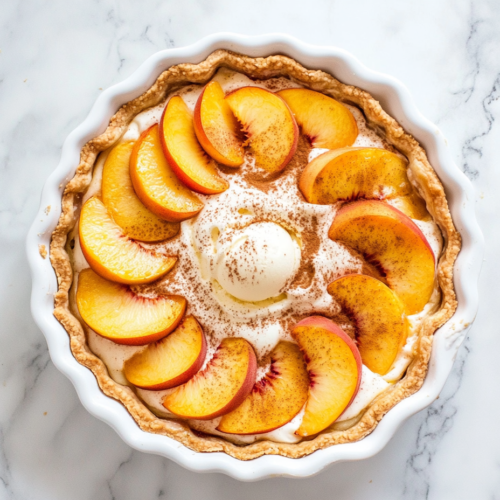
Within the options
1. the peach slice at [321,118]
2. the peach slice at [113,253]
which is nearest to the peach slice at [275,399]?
the peach slice at [113,253]

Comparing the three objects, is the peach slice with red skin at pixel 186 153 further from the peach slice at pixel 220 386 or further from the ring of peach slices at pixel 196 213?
the peach slice at pixel 220 386

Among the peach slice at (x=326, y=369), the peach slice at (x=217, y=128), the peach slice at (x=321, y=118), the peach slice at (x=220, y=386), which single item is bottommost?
the peach slice at (x=220, y=386)

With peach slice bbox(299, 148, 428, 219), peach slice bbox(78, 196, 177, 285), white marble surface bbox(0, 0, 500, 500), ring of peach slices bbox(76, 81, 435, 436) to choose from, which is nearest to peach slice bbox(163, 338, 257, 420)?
ring of peach slices bbox(76, 81, 435, 436)

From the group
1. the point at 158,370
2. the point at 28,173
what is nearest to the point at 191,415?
the point at 158,370

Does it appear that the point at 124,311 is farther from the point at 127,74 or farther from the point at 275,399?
the point at 127,74

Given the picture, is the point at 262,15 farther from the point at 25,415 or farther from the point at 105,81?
the point at 25,415

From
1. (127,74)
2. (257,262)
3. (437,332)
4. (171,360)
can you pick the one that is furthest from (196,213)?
(437,332)

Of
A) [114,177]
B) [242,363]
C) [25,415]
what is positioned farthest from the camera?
[25,415]

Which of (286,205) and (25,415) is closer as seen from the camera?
(286,205)
